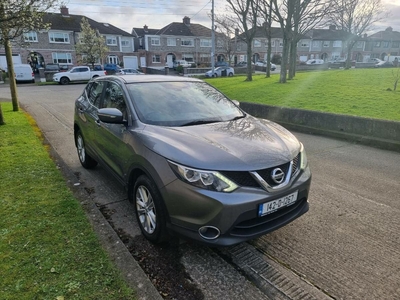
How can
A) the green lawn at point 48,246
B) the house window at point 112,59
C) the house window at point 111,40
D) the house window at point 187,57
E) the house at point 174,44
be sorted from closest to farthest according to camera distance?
the green lawn at point 48,246
the house window at point 111,40
the house window at point 112,59
the house at point 174,44
the house window at point 187,57

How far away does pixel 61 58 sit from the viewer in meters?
44.3

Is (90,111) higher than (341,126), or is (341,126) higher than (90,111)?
(90,111)

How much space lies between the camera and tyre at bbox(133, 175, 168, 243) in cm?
281

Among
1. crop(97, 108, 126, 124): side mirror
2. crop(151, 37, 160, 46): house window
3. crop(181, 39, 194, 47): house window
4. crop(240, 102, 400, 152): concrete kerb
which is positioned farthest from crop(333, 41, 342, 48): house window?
crop(97, 108, 126, 124): side mirror

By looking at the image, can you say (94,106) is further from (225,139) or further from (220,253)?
(220,253)

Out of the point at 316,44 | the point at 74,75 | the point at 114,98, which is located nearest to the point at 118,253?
the point at 114,98

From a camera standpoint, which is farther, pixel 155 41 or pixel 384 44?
pixel 384 44

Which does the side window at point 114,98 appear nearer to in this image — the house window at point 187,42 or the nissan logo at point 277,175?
the nissan logo at point 277,175

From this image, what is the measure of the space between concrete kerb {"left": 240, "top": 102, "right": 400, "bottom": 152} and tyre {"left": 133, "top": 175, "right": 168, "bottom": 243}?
18.3ft

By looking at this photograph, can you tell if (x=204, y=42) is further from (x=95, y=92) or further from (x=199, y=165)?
(x=199, y=165)

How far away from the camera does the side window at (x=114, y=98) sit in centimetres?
376

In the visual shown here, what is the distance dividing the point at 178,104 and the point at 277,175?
171cm

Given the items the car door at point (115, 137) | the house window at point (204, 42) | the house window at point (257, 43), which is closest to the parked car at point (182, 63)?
the house window at point (204, 42)

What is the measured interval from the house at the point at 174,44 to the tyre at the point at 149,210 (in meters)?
52.8
